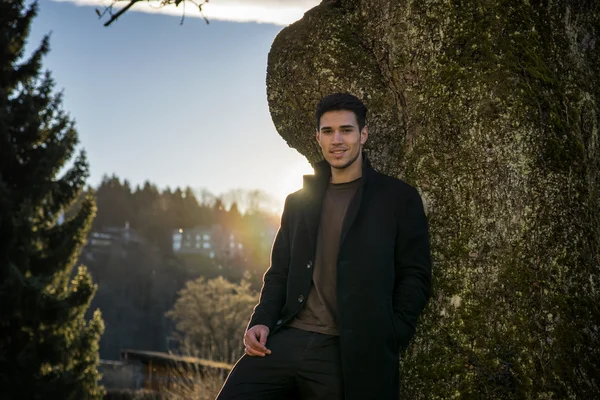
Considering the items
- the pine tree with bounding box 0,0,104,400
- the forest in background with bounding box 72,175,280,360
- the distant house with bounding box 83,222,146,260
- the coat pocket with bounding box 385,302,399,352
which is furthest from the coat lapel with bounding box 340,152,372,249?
the distant house with bounding box 83,222,146,260

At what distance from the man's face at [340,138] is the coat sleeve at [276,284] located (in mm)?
400

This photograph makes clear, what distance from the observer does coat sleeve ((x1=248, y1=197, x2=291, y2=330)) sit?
339cm

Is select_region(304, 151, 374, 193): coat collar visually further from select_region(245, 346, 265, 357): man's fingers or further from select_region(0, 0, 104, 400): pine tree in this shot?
select_region(0, 0, 104, 400): pine tree

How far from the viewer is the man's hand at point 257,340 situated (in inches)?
127

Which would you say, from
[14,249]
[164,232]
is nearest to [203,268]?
[164,232]

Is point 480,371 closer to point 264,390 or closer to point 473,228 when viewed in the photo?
point 473,228

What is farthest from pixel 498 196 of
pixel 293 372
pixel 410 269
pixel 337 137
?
pixel 293 372

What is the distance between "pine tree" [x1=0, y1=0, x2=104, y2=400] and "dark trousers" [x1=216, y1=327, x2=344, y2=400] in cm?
1637

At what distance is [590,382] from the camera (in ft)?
11.5

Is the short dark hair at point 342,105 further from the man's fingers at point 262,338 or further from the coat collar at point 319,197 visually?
the man's fingers at point 262,338

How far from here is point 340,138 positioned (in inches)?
133

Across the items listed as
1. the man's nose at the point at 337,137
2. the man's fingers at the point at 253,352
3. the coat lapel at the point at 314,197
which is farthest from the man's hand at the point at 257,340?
the man's nose at the point at 337,137

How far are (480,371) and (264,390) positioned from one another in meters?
1.13

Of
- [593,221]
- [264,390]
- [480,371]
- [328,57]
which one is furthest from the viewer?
[328,57]
